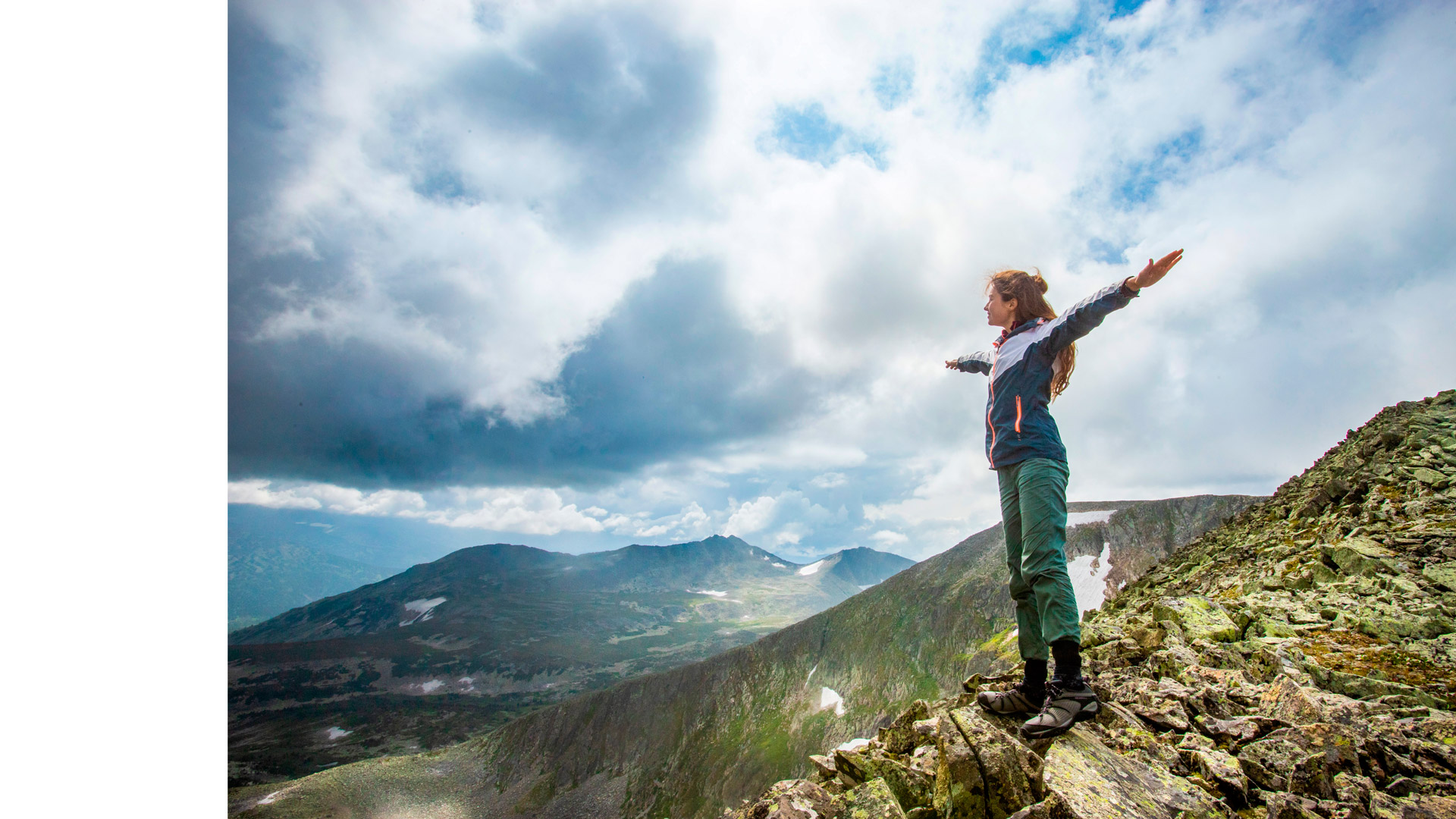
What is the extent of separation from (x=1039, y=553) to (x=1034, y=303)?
2.21 m

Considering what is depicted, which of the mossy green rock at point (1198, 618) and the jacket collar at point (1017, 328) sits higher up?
the jacket collar at point (1017, 328)

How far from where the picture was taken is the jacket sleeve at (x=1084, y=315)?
12.7 ft

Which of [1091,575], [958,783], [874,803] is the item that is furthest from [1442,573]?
[1091,575]

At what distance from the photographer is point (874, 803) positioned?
3.36 meters

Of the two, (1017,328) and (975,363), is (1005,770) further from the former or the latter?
(975,363)

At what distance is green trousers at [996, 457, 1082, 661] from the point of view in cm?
383

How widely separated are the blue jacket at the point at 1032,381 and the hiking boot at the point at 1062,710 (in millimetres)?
1707

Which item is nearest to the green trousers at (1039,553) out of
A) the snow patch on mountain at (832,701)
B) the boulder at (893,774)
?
the boulder at (893,774)

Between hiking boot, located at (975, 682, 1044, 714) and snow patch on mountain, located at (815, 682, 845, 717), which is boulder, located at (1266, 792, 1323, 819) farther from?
snow patch on mountain, located at (815, 682, 845, 717)

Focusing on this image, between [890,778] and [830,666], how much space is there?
73.5m

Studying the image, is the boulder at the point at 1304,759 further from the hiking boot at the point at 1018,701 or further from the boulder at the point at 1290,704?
the hiking boot at the point at 1018,701

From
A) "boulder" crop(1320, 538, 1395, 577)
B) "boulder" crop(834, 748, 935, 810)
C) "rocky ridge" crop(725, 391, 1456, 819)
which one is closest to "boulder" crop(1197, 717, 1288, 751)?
"rocky ridge" crop(725, 391, 1456, 819)
